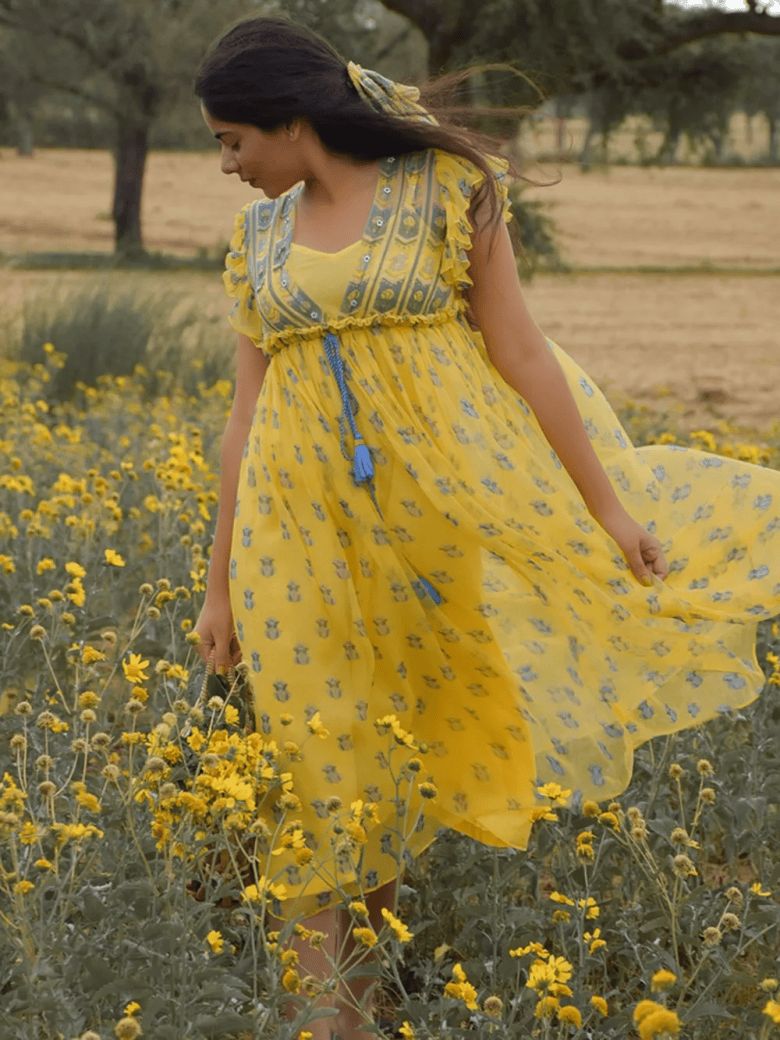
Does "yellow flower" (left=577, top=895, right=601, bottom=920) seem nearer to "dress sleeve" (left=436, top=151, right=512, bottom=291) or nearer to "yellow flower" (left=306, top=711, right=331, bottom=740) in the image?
"yellow flower" (left=306, top=711, right=331, bottom=740)

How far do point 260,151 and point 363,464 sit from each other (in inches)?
21.8

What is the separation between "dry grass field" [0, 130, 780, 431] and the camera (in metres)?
12.5

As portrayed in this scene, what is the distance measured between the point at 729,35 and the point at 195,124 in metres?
11.8

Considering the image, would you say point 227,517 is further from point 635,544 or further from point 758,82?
point 758,82

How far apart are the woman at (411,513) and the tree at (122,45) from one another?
22.2 metres

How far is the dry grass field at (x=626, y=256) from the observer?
12477mm

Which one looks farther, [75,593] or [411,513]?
[75,593]

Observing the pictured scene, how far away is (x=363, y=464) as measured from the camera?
2.47 meters

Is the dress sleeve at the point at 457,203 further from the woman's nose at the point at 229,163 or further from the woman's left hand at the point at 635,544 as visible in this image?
the woman's left hand at the point at 635,544

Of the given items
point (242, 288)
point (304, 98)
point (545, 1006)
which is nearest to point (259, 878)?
point (545, 1006)

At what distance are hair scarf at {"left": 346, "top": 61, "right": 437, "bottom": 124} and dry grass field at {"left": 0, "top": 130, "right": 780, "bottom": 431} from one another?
0.26m

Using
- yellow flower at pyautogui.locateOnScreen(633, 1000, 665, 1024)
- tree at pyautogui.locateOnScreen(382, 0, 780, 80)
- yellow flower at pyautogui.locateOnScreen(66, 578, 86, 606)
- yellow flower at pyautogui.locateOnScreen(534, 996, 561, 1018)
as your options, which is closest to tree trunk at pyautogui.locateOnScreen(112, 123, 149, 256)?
tree at pyautogui.locateOnScreen(382, 0, 780, 80)

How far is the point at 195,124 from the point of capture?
84.2ft

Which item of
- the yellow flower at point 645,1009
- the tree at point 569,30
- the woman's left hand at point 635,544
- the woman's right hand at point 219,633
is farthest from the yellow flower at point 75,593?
the tree at point 569,30
